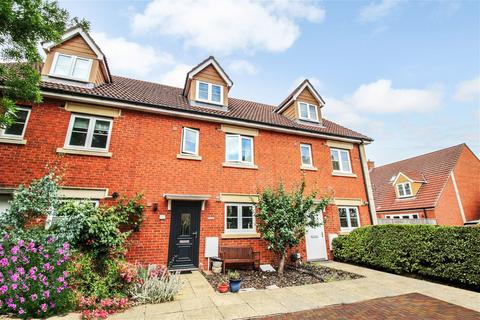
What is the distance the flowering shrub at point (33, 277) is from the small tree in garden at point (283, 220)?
625 cm

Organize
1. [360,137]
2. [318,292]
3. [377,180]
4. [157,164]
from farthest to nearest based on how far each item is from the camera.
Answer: [377,180], [360,137], [157,164], [318,292]

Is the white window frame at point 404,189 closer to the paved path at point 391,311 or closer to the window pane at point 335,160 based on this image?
the window pane at point 335,160

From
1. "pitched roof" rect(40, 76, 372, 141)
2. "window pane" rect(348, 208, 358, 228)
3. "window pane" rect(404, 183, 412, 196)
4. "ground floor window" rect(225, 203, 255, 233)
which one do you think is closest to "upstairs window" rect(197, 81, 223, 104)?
"pitched roof" rect(40, 76, 372, 141)

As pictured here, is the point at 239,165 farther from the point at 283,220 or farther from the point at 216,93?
the point at 216,93

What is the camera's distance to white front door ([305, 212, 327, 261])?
11141 mm

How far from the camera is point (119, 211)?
8227 mm

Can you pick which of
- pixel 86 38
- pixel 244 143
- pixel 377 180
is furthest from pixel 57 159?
pixel 377 180

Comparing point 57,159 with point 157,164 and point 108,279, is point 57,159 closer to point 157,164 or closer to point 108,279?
point 157,164

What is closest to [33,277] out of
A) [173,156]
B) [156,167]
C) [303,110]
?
[156,167]

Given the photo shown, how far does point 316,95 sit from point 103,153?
40.0ft

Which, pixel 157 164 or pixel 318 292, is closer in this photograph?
pixel 318 292

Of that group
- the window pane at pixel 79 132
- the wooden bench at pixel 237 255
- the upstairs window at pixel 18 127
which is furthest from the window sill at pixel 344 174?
the upstairs window at pixel 18 127

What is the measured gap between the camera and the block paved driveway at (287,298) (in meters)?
5.31

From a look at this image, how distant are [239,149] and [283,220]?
414cm
